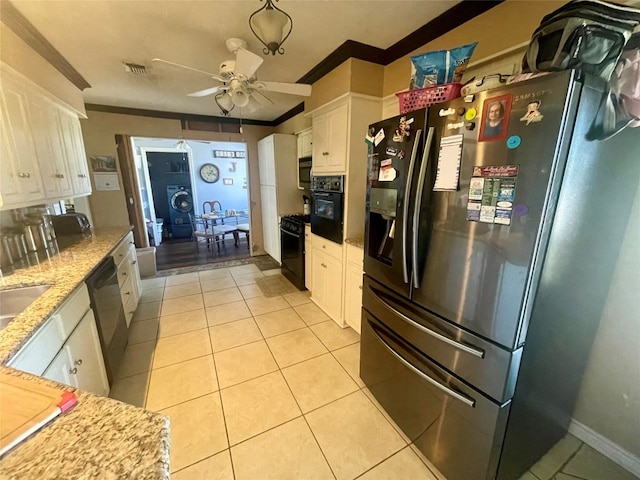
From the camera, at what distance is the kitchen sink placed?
1.39 metres

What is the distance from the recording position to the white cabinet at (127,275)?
8.14ft

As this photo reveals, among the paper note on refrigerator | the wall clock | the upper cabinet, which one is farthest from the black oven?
the wall clock

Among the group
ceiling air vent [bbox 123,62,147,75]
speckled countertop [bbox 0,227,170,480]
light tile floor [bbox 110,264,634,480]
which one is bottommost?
light tile floor [bbox 110,264,634,480]

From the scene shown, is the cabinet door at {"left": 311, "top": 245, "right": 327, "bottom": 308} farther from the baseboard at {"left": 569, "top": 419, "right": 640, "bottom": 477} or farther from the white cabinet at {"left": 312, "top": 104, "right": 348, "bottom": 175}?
the baseboard at {"left": 569, "top": 419, "right": 640, "bottom": 477}

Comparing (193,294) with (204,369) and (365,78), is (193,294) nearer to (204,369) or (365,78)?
(204,369)

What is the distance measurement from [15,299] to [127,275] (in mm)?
1352

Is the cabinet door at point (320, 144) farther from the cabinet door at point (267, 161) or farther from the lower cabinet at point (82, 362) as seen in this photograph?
the lower cabinet at point (82, 362)

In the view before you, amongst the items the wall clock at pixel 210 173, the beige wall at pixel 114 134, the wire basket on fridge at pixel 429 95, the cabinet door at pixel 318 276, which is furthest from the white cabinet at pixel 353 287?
the wall clock at pixel 210 173

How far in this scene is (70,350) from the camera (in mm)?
1383

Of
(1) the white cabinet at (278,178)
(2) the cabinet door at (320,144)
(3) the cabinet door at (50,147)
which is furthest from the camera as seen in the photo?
(1) the white cabinet at (278,178)

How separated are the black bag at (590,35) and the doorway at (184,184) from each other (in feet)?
18.4

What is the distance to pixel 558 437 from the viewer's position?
1493mm

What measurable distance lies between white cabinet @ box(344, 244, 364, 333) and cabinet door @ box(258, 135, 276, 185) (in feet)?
7.20

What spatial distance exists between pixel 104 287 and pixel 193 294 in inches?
64.1
